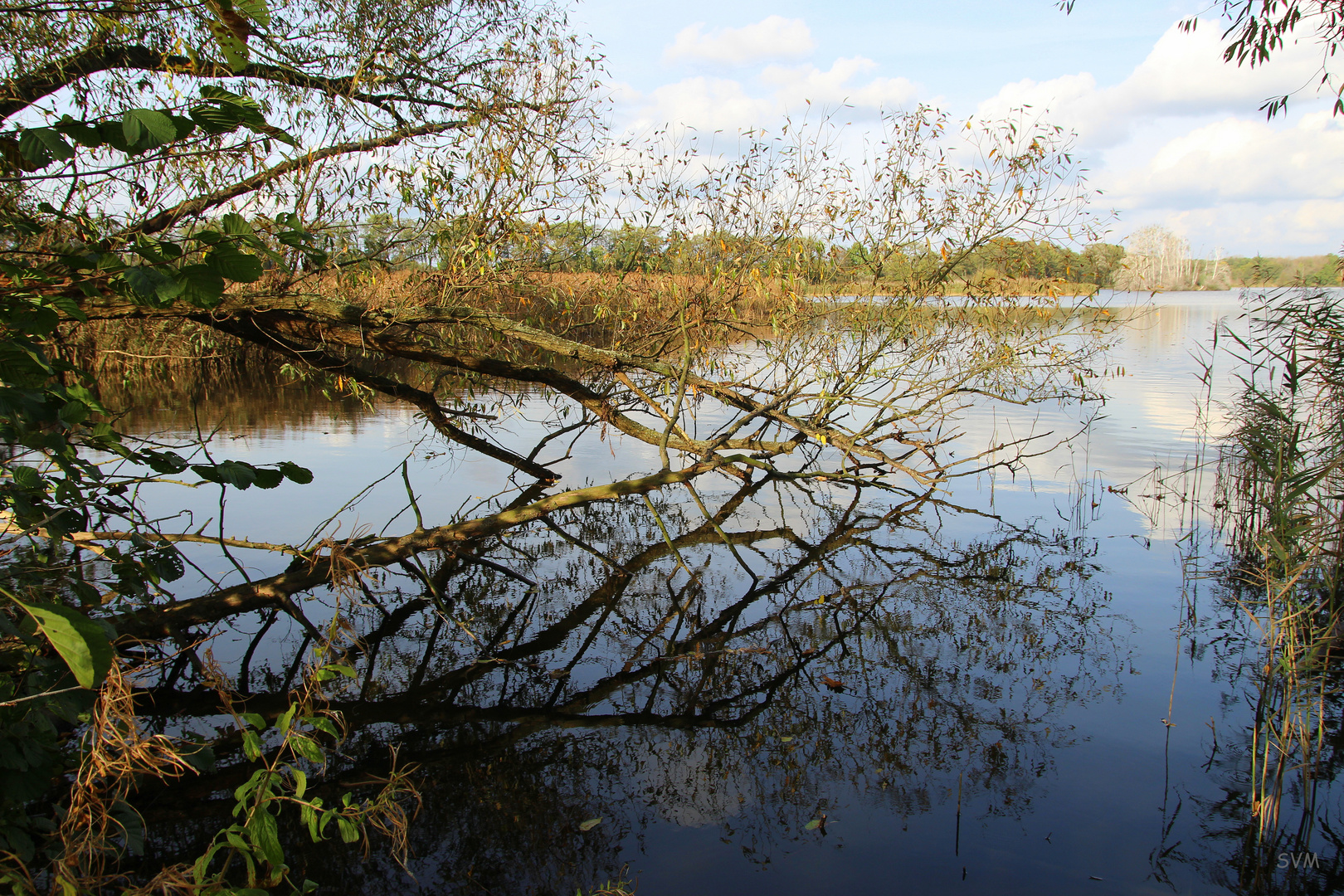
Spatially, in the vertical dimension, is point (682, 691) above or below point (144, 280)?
below

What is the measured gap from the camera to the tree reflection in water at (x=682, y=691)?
3346 millimetres

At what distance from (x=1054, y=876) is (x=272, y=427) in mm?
10522

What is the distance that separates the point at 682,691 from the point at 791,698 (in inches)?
22.8

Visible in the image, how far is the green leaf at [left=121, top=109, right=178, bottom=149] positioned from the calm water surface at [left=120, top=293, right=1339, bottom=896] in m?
2.45

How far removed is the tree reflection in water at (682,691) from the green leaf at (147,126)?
2.45 meters

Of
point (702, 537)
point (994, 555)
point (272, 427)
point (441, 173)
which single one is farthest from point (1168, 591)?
point (272, 427)

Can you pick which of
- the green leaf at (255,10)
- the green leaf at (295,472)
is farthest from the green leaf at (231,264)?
the green leaf at (295,472)

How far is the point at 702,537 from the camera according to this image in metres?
7.15

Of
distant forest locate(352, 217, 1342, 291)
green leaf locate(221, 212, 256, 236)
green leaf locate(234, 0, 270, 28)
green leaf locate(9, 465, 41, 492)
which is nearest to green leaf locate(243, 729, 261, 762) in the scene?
green leaf locate(9, 465, 41, 492)

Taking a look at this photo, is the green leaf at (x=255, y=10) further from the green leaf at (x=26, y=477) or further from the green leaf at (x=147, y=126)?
the green leaf at (x=26, y=477)

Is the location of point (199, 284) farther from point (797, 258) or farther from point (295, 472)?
point (797, 258)

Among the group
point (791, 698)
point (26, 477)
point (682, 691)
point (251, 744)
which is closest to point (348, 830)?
point (251, 744)

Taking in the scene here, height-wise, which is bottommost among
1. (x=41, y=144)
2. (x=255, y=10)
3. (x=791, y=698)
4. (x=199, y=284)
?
(x=791, y=698)

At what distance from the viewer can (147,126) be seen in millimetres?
2057
